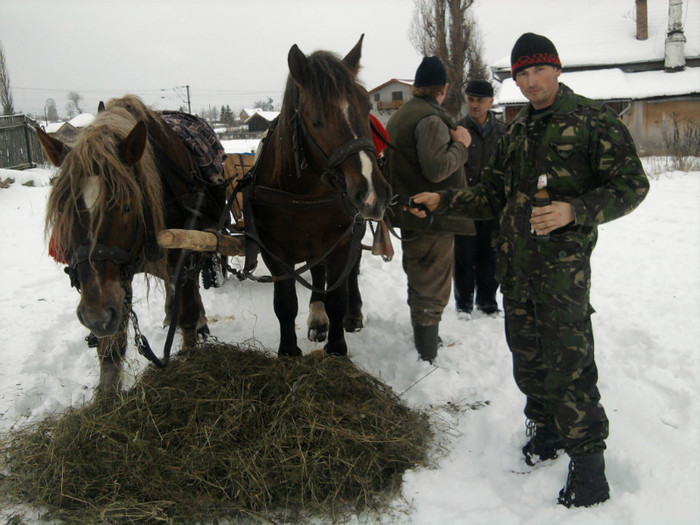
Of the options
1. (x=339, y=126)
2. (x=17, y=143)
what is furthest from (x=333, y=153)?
(x=17, y=143)

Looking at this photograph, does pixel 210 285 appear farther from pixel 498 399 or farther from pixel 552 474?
pixel 552 474

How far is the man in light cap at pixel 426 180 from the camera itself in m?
3.04

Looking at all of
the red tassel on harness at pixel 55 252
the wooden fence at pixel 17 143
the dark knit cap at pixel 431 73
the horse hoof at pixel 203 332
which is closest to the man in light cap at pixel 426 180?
the dark knit cap at pixel 431 73

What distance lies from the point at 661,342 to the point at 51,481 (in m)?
3.85

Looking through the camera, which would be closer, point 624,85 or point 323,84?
point 323,84

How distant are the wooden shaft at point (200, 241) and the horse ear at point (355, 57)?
1.22 m

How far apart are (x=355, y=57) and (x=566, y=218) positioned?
1.54 metres

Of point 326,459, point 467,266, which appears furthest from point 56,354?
point 467,266

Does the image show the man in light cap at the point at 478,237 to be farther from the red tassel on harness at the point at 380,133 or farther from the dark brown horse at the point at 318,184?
the dark brown horse at the point at 318,184

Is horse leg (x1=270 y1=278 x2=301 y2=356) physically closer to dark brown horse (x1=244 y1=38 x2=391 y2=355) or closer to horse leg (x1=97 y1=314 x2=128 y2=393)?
dark brown horse (x1=244 y1=38 x2=391 y2=355)

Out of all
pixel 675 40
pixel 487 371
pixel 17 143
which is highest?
pixel 675 40

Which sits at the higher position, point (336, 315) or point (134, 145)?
point (134, 145)

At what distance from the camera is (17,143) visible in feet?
45.0

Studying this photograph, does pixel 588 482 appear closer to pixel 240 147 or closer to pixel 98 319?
pixel 98 319
